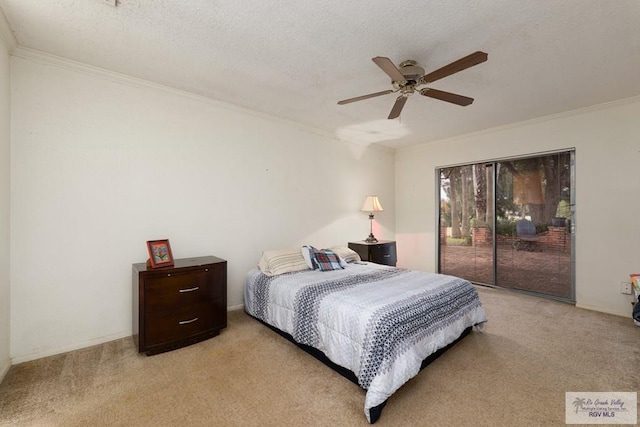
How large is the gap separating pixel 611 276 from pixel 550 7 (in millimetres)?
3198

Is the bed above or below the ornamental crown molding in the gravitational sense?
below

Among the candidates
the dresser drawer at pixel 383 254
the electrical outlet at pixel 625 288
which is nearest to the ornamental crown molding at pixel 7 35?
the dresser drawer at pixel 383 254

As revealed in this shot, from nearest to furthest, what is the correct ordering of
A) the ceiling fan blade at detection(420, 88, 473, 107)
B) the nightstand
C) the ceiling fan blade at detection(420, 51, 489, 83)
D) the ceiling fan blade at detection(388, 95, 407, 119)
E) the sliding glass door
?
the ceiling fan blade at detection(420, 51, 489, 83), the ceiling fan blade at detection(420, 88, 473, 107), the ceiling fan blade at detection(388, 95, 407, 119), the sliding glass door, the nightstand

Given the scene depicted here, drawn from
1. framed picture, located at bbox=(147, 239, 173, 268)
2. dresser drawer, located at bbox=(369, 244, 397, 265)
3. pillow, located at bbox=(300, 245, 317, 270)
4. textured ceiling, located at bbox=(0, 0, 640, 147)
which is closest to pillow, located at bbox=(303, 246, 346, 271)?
pillow, located at bbox=(300, 245, 317, 270)

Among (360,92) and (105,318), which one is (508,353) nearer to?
(360,92)

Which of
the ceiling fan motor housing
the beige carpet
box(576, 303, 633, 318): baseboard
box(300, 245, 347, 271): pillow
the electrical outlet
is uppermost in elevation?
the ceiling fan motor housing

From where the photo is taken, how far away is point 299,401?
1779mm

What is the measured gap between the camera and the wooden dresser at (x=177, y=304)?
231cm

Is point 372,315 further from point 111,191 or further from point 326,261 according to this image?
point 111,191

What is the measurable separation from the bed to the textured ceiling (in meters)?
1.91

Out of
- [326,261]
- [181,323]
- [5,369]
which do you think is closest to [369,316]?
[326,261]

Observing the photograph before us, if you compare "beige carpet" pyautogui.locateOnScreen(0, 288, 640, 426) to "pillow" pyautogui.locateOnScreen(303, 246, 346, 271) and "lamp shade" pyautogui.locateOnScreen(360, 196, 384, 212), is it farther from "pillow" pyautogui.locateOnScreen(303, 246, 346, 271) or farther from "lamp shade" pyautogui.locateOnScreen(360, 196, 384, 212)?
"lamp shade" pyautogui.locateOnScreen(360, 196, 384, 212)

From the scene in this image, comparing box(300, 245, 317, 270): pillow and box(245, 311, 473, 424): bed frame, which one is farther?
box(300, 245, 317, 270): pillow

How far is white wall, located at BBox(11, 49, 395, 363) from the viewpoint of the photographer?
7.33 ft
